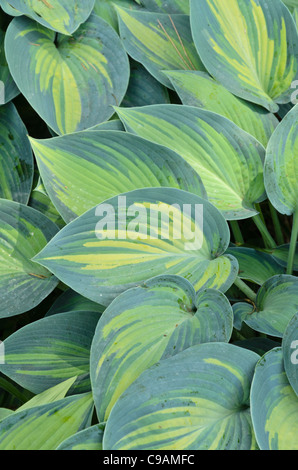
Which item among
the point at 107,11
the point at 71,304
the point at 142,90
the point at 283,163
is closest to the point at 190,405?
the point at 71,304

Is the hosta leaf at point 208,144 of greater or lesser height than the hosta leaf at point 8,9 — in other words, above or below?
below

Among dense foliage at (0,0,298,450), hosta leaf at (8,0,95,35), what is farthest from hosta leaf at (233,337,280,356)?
hosta leaf at (8,0,95,35)

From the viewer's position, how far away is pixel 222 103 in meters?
1.06

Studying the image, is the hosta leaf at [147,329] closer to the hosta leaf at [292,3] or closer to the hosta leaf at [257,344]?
the hosta leaf at [257,344]

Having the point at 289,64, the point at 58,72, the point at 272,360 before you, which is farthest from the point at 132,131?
the point at 272,360

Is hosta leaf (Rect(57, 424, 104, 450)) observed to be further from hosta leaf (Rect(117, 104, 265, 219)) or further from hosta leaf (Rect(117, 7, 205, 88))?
hosta leaf (Rect(117, 7, 205, 88))

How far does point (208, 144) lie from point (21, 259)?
431 mm

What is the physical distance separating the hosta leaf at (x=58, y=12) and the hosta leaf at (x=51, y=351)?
25.2 inches

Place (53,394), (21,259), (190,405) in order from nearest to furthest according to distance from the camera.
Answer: (190,405) → (53,394) → (21,259)

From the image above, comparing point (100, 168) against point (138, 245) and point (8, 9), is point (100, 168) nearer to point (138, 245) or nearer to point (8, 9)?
point (138, 245)

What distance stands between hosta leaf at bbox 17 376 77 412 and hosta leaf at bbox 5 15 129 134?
518 mm

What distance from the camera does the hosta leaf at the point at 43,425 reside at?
2.42 feet

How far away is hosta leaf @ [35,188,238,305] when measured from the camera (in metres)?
0.80

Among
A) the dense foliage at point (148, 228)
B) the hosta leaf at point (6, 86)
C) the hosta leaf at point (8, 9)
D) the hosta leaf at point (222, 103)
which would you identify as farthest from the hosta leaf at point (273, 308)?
the hosta leaf at point (8, 9)
